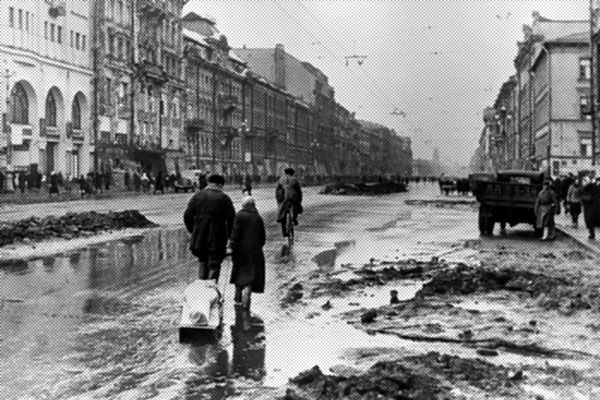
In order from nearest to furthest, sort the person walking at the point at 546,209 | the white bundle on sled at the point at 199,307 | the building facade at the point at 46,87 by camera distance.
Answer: the white bundle on sled at the point at 199,307, the person walking at the point at 546,209, the building facade at the point at 46,87

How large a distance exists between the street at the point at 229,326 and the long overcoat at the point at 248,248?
50 centimetres

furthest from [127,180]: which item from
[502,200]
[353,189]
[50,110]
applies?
[502,200]

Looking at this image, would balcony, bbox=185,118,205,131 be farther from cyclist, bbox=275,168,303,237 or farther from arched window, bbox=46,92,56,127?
cyclist, bbox=275,168,303,237

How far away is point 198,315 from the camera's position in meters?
8.80

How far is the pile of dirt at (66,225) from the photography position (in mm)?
20578

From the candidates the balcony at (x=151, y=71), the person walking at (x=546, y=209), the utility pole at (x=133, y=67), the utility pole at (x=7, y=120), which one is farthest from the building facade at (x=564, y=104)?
the person walking at (x=546, y=209)

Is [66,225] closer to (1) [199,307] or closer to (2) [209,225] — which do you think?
(2) [209,225]

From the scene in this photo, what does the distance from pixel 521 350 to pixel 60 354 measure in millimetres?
4527

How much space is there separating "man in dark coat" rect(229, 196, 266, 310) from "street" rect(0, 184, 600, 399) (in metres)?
0.49

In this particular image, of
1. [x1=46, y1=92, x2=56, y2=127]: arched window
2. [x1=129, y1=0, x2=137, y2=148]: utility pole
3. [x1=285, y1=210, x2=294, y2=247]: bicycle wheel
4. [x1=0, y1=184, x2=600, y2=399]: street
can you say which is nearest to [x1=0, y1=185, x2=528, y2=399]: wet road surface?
[x1=0, y1=184, x2=600, y2=399]: street

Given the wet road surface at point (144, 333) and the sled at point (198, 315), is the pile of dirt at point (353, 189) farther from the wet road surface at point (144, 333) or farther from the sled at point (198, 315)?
the sled at point (198, 315)

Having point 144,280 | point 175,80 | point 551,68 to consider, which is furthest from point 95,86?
point 144,280

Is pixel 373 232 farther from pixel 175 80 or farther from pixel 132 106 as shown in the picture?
pixel 175 80

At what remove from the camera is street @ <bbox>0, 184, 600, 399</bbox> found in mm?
7113
